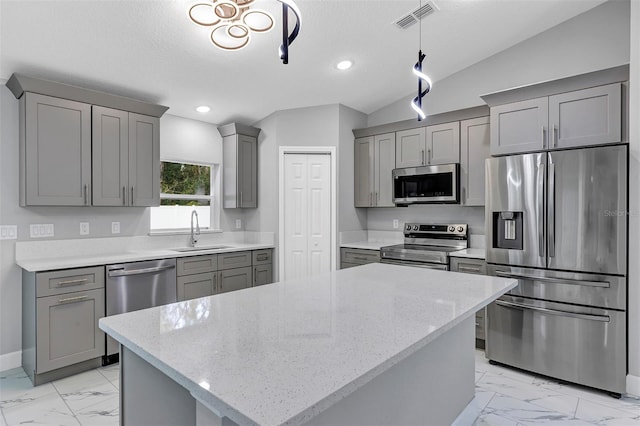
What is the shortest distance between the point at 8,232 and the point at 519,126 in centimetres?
441

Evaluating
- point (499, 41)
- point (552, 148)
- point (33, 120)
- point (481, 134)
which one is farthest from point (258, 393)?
point (499, 41)

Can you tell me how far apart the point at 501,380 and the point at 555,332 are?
57cm

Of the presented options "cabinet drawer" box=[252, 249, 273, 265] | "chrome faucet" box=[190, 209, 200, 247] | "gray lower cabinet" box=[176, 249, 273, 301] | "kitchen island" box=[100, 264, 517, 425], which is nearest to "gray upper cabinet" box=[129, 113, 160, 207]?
"chrome faucet" box=[190, 209, 200, 247]

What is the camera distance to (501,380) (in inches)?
110

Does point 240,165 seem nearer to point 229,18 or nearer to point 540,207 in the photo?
point 229,18

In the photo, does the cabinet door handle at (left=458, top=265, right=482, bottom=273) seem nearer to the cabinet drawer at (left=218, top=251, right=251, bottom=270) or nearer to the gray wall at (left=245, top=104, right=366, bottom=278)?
the gray wall at (left=245, top=104, right=366, bottom=278)

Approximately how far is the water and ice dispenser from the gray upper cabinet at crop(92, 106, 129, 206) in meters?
3.44

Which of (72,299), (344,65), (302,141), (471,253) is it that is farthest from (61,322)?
(471,253)

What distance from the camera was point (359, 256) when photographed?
4191 mm

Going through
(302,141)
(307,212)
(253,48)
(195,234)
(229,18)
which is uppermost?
(253,48)

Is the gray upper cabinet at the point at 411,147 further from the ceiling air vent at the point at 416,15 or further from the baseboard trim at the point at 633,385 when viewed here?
the baseboard trim at the point at 633,385

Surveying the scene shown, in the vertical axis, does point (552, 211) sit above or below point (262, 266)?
above

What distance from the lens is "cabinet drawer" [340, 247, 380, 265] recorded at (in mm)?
4052

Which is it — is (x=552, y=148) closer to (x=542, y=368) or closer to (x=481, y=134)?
(x=481, y=134)
